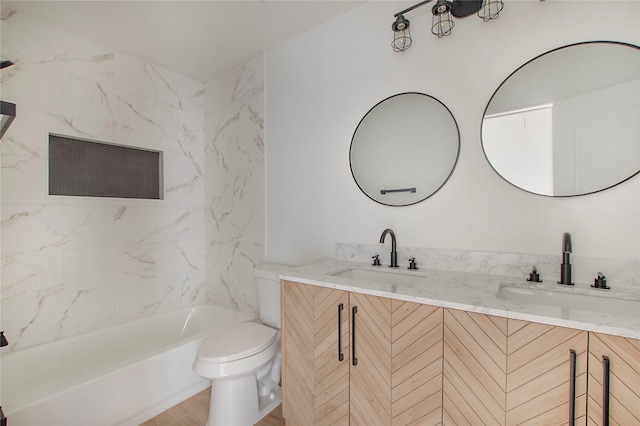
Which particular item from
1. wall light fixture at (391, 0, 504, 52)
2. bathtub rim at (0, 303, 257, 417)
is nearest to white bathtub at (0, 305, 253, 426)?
bathtub rim at (0, 303, 257, 417)

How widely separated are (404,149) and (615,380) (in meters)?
1.30

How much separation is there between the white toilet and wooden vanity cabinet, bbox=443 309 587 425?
105 centimetres

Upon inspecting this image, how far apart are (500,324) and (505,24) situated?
1408 millimetres

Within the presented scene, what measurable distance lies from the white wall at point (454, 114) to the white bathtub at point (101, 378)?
3.38 feet

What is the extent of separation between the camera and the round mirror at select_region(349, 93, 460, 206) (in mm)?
1614

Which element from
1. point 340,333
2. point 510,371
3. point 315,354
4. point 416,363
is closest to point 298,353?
point 315,354

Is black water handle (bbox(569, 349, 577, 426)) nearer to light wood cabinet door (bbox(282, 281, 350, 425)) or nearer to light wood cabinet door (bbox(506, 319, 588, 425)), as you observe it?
light wood cabinet door (bbox(506, 319, 588, 425))

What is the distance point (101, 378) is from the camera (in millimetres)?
1614

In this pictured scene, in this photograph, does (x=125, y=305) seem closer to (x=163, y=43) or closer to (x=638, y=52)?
(x=163, y=43)

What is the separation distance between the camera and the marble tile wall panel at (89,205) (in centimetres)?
189

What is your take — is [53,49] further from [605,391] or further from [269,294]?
[605,391]

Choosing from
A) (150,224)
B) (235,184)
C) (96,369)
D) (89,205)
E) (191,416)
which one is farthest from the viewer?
(235,184)

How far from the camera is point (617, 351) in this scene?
2.60 feet

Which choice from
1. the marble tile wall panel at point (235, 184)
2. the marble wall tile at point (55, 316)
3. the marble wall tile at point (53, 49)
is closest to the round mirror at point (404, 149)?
the marble tile wall panel at point (235, 184)
